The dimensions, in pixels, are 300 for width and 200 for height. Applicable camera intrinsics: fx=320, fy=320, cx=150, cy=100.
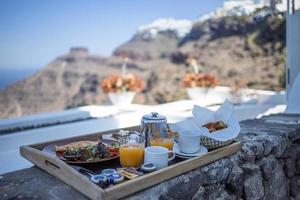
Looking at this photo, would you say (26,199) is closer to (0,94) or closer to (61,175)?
(61,175)

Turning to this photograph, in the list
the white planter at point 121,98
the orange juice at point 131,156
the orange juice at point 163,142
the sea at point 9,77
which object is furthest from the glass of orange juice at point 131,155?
the sea at point 9,77

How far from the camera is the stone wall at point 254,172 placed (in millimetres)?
1036

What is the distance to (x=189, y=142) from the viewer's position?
3.67 ft

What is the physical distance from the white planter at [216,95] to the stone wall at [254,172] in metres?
2.07

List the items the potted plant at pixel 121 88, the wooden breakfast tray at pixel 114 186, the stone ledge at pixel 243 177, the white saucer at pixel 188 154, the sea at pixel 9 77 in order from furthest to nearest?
the sea at pixel 9 77 < the potted plant at pixel 121 88 < the white saucer at pixel 188 154 < the stone ledge at pixel 243 177 < the wooden breakfast tray at pixel 114 186

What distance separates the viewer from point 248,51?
32.7ft

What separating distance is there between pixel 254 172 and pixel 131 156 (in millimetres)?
593

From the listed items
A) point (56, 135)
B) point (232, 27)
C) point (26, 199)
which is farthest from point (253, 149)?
point (232, 27)

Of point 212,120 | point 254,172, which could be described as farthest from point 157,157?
point 254,172

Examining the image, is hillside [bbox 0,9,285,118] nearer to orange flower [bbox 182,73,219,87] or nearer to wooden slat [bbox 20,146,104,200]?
orange flower [bbox 182,73,219,87]

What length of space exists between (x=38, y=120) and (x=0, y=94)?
771cm

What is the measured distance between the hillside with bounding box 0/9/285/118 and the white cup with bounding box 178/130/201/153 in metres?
5.77

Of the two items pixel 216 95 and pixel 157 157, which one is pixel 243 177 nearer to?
pixel 157 157

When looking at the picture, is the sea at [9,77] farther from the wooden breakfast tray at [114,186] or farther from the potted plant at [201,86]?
the wooden breakfast tray at [114,186]
